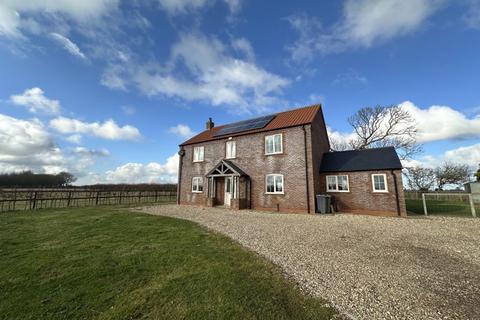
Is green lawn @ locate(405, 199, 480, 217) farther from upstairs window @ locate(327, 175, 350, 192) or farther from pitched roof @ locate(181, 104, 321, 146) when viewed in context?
pitched roof @ locate(181, 104, 321, 146)

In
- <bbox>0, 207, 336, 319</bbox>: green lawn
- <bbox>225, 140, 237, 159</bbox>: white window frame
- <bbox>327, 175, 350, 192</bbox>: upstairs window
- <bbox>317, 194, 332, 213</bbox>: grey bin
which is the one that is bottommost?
<bbox>0, 207, 336, 319</bbox>: green lawn

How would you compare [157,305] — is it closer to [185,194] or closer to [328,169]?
[328,169]

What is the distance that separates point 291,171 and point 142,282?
44.3ft

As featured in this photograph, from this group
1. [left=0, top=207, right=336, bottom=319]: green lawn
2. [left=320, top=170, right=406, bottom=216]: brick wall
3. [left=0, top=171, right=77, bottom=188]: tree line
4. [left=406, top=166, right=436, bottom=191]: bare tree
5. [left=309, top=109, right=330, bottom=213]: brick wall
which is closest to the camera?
[left=0, top=207, right=336, bottom=319]: green lawn

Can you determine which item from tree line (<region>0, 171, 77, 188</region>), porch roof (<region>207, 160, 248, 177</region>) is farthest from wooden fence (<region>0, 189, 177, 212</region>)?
tree line (<region>0, 171, 77, 188</region>)

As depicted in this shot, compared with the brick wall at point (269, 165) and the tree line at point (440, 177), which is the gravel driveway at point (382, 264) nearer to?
the brick wall at point (269, 165)

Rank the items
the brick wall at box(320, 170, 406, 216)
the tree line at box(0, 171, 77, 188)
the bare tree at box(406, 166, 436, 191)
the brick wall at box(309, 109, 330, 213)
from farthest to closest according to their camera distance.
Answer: the tree line at box(0, 171, 77, 188), the bare tree at box(406, 166, 436, 191), the brick wall at box(309, 109, 330, 213), the brick wall at box(320, 170, 406, 216)

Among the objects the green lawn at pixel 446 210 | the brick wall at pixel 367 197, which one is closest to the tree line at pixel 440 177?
the green lawn at pixel 446 210

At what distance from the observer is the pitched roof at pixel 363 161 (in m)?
14.8

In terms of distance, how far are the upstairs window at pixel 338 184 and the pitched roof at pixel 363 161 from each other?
62cm

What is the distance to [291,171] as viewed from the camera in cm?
1634

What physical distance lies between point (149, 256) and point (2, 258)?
3.79 meters

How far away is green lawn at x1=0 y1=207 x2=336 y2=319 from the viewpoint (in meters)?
3.36

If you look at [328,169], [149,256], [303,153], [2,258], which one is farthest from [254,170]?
[2,258]
